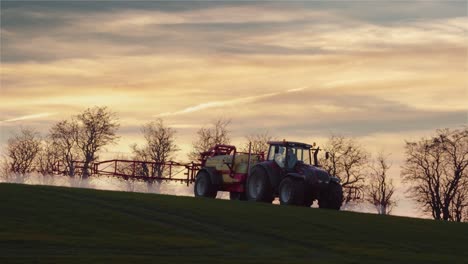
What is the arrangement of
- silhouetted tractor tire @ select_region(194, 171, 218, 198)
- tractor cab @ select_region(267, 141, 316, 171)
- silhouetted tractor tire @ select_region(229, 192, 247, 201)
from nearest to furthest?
tractor cab @ select_region(267, 141, 316, 171), silhouetted tractor tire @ select_region(229, 192, 247, 201), silhouetted tractor tire @ select_region(194, 171, 218, 198)

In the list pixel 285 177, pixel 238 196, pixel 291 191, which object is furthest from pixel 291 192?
pixel 238 196

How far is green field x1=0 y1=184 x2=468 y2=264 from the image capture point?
84.9 feet

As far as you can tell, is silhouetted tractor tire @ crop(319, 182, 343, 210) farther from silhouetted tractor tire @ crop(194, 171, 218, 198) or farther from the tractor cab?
silhouetted tractor tire @ crop(194, 171, 218, 198)

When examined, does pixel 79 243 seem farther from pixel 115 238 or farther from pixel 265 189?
pixel 265 189

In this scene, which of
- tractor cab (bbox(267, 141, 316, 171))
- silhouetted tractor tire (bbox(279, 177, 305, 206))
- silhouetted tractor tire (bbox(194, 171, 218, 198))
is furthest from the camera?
silhouetted tractor tire (bbox(194, 171, 218, 198))

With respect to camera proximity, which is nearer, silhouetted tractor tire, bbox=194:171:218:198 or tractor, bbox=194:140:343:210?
tractor, bbox=194:140:343:210

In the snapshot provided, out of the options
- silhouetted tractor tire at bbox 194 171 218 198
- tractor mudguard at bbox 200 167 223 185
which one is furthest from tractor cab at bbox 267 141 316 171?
silhouetted tractor tire at bbox 194 171 218 198

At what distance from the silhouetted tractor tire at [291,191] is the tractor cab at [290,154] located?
3.86ft

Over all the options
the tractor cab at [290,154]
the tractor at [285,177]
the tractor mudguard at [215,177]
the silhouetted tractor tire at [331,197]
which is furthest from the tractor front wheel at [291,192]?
the tractor mudguard at [215,177]

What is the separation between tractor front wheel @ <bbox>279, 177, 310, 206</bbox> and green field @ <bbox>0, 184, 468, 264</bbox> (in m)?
2.31

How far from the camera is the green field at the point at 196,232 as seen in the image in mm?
Answer: 25875

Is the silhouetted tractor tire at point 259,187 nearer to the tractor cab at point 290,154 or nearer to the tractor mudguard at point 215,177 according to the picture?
the tractor cab at point 290,154

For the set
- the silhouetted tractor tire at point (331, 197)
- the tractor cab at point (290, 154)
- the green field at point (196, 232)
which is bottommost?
the green field at point (196, 232)

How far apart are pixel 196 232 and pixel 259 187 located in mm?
13928
